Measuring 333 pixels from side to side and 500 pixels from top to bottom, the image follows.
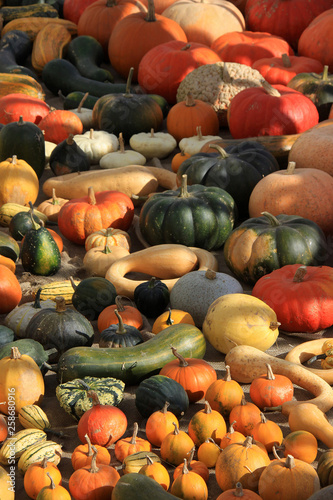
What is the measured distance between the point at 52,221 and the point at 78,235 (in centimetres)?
51

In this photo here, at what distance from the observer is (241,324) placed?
14.1ft

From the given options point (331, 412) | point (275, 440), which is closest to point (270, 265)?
point (331, 412)

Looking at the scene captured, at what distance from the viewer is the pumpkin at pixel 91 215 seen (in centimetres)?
591

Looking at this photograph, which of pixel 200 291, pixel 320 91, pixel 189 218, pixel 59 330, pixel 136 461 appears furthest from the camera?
pixel 320 91

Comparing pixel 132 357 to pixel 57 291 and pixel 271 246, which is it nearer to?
pixel 57 291

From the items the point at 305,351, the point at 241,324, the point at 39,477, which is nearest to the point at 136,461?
the point at 39,477

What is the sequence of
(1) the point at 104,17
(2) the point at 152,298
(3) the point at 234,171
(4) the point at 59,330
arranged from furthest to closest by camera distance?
(1) the point at 104,17
(3) the point at 234,171
(2) the point at 152,298
(4) the point at 59,330

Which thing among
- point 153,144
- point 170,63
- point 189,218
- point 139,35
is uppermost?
point 139,35

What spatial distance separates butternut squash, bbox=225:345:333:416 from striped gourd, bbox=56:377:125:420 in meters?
0.70

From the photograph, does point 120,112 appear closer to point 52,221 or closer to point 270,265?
point 52,221

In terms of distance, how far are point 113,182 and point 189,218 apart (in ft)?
4.10

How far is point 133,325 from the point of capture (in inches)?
181

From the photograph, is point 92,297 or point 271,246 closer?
point 92,297

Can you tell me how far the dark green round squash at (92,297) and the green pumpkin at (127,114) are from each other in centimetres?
349
